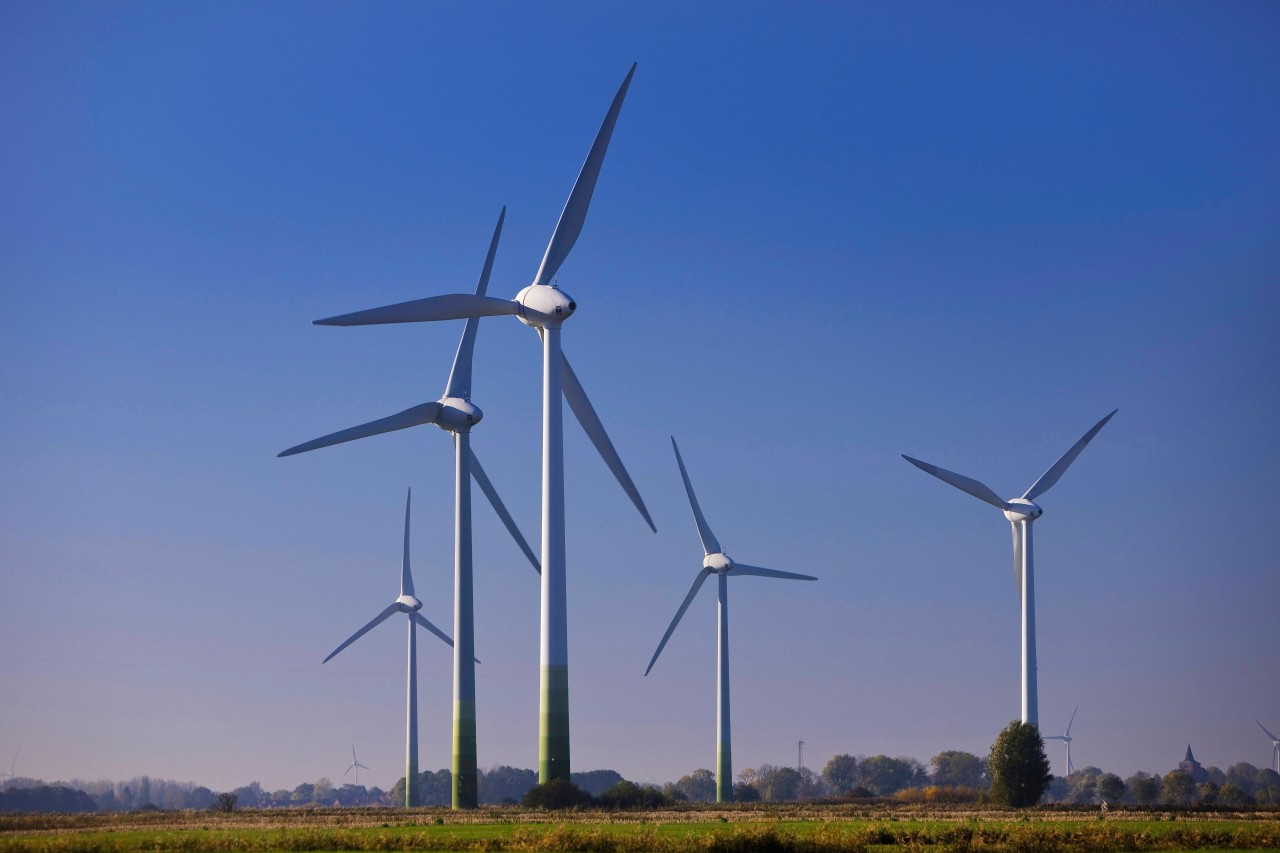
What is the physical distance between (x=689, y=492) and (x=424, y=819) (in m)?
60.4

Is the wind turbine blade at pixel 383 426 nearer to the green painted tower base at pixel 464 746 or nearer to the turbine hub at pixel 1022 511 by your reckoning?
the green painted tower base at pixel 464 746

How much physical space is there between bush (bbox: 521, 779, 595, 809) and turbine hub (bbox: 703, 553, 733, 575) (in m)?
54.1

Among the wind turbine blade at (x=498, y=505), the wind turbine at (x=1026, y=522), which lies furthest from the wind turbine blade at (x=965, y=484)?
the wind turbine blade at (x=498, y=505)

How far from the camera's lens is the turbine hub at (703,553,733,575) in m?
138

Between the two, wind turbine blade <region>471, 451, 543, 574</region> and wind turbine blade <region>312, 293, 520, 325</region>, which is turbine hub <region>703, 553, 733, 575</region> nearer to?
wind turbine blade <region>471, 451, 543, 574</region>

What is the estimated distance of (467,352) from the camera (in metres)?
104

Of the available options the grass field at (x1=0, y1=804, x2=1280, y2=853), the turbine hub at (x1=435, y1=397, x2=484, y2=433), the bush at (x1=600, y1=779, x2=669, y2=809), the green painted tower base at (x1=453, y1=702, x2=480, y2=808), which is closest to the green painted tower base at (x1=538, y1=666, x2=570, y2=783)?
the bush at (x1=600, y1=779, x2=669, y2=809)

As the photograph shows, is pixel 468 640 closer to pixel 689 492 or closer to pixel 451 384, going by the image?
pixel 451 384

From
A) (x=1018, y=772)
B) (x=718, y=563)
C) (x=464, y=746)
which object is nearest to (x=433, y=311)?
(x=464, y=746)

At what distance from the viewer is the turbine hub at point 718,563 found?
452 ft

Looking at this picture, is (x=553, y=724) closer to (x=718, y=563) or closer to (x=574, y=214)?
(x=574, y=214)

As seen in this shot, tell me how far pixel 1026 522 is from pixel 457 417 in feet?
177

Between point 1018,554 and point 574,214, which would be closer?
point 574,214

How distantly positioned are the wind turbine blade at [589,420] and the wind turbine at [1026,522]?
3840cm
